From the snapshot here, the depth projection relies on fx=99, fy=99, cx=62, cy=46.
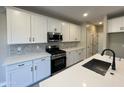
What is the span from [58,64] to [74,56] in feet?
4.58

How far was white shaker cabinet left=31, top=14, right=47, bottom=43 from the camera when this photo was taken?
2.98 m

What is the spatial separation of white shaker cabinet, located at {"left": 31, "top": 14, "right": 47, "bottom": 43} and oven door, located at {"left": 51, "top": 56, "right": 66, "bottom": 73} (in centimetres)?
83

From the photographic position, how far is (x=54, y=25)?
3.73 meters

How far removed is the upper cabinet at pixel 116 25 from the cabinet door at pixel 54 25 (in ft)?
6.82

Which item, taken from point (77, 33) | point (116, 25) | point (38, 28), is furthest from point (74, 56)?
point (38, 28)

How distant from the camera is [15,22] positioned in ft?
8.30

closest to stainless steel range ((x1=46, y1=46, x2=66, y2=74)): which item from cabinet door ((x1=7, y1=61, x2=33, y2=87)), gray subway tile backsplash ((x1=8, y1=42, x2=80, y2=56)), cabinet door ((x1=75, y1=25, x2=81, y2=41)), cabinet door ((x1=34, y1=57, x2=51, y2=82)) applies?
cabinet door ((x1=34, y1=57, x2=51, y2=82))

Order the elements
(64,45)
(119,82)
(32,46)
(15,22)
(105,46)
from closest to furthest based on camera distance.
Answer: (119,82) < (15,22) < (32,46) < (105,46) < (64,45)

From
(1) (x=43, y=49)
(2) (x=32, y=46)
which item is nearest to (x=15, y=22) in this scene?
(2) (x=32, y=46)

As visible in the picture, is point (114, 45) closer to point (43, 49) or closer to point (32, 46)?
point (43, 49)

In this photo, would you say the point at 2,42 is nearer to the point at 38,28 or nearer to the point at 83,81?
the point at 38,28

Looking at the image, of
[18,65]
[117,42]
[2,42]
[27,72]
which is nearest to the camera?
[18,65]
